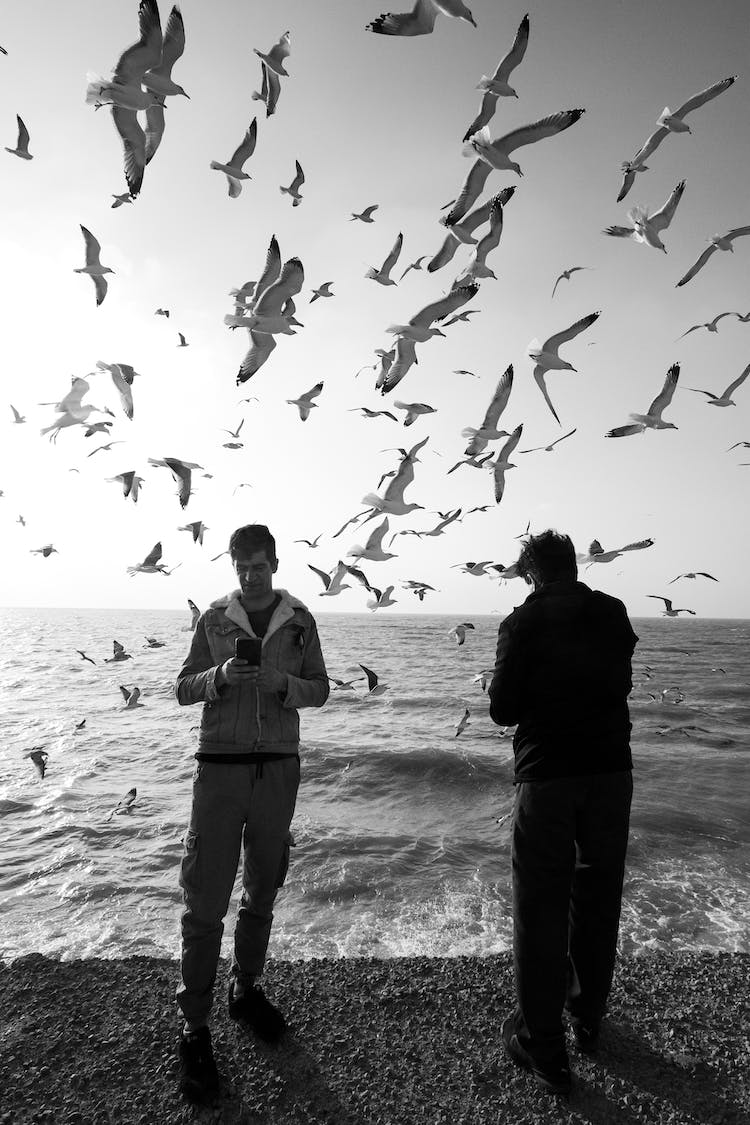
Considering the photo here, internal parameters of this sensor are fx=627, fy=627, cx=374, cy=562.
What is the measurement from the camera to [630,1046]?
3176 mm

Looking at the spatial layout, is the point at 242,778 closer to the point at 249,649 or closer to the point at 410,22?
the point at 249,649

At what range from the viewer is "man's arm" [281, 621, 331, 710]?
127 inches

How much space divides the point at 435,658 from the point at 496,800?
25.9 m

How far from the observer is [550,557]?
3.22m

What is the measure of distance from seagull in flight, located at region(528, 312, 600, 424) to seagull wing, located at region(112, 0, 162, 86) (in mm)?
3553

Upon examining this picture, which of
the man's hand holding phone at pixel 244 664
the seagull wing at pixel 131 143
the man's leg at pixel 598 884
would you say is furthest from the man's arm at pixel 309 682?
the seagull wing at pixel 131 143

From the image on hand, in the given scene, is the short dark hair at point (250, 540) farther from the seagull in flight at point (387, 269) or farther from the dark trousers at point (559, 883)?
the seagull in flight at point (387, 269)

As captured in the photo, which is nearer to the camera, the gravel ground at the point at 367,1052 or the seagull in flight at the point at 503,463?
the gravel ground at the point at 367,1052

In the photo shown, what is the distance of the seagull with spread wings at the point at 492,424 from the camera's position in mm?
5734

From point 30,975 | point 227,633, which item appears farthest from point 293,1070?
point 227,633

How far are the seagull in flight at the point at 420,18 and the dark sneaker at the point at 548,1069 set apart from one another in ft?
18.4

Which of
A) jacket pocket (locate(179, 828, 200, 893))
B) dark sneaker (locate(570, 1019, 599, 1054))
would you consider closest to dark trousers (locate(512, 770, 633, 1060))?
dark sneaker (locate(570, 1019, 599, 1054))

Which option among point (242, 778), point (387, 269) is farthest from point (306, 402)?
point (242, 778)

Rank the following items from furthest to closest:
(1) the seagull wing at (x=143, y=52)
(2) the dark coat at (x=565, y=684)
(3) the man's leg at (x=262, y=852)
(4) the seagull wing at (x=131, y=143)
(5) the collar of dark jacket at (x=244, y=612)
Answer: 1. (4) the seagull wing at (x=131, y=143)
2. (1) the seagull wing at (x=143, y=52)
3. (5) the collar of dark jacket at (x=244, y=612)
4. (3) the man's leg at (x=262, y=852)
5. (2) the dark coat at (x=565, y=684)
